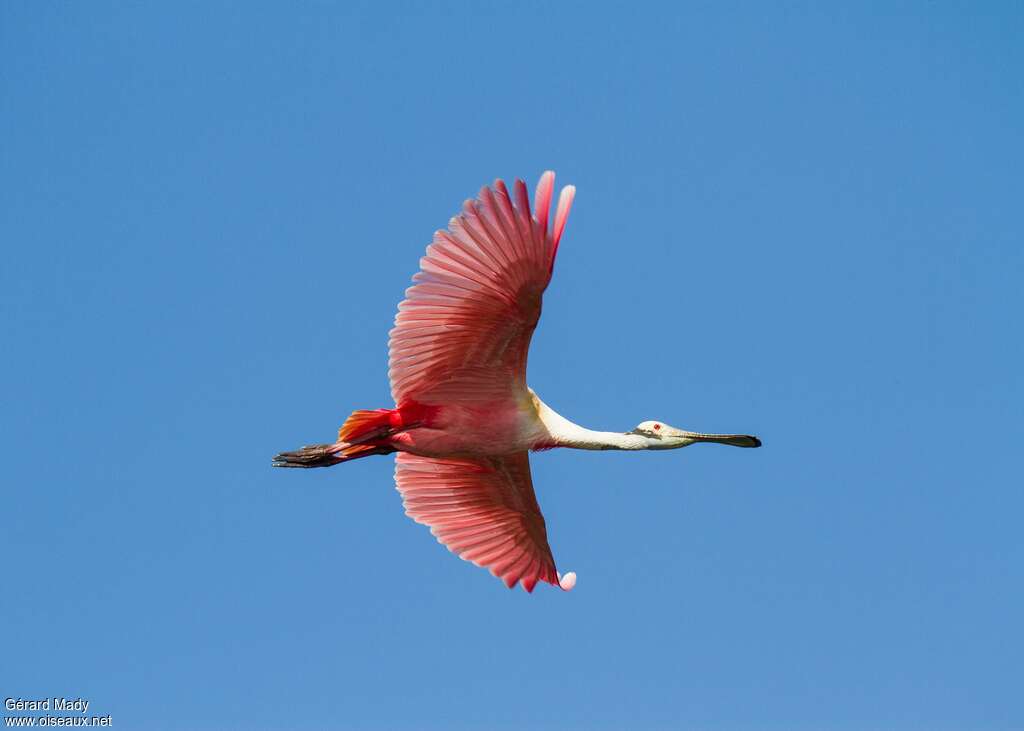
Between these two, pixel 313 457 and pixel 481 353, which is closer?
pixel 481 353

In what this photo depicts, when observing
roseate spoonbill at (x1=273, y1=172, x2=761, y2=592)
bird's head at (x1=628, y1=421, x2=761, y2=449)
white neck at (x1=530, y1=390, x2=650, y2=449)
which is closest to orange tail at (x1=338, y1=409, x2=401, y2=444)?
roseate spoonbill at (x1=273, y1=172, x2=761, y2=592)

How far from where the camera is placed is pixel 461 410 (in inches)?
560

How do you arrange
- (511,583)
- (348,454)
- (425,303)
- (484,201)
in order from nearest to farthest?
(484,201) → (425,303) → (348,454) → (511,583)

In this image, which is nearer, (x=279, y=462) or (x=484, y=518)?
(x=279, y=462)

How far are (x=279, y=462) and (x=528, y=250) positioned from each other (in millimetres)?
3558

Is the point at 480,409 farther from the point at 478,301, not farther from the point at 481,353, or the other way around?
the point at 478,301

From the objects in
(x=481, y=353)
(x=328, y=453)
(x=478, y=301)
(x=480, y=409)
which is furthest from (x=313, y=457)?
(x=478, y=301)

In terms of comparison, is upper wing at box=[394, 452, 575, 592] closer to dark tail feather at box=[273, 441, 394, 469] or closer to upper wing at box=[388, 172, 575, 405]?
dark tail feather at box=[273, 441, 394, 469]

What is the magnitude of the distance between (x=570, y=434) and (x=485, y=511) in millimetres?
1622

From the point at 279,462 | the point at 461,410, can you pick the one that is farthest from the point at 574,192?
the point at 279,462

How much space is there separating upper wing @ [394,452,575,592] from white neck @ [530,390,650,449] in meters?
0.88

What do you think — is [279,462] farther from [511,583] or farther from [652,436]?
[652,436]

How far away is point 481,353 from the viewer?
13.9 meters

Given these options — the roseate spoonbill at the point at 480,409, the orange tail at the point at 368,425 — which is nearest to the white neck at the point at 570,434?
the roseate spoonbill at the point at 480,409
